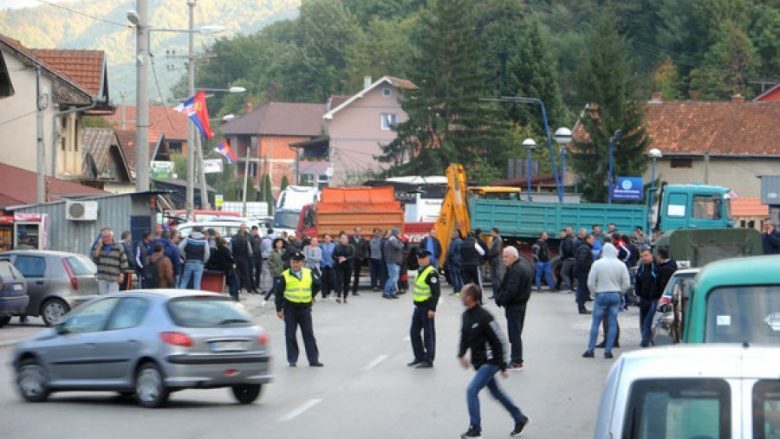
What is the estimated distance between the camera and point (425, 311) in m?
20.5

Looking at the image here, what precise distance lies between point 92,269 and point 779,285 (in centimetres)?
1957

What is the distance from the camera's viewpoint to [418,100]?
87312 millimetres

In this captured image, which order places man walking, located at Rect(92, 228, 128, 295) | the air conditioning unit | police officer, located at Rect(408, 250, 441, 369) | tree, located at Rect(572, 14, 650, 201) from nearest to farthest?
police officer, located at Rect(408, 250, 441, 369) → man walking, located at Rect(92, 228, 128, 295) → the air conditioning unit → tree, located at Rect(572, 14, 650, 201)

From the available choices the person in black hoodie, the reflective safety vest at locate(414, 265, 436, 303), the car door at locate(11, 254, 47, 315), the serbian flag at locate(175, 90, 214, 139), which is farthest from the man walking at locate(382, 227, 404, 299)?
the person in black hoodie

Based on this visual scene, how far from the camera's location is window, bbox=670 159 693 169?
76.0 meters

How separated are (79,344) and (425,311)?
5.76 metres

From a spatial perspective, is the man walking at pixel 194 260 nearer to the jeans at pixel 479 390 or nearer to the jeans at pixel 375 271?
the jeans at pixel 375 271

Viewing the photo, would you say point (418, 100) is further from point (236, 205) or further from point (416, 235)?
point (416, 235)

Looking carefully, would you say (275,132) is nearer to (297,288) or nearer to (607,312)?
(607,312)

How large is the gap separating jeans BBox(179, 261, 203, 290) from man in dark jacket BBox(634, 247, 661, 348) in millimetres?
12948

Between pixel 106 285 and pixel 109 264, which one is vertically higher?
pixel 109 264

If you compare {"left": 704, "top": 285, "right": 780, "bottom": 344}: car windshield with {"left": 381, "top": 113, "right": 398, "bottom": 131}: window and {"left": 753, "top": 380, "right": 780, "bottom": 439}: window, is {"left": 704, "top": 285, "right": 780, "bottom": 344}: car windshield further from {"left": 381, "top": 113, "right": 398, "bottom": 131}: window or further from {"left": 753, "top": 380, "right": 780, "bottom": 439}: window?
{"left": 381, "top": 113, "right": 398, "bottom": 131}: window

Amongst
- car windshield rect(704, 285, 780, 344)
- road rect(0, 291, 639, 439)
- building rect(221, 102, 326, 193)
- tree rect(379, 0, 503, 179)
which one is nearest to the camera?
car windshield rect(704, 285, 780, 344)

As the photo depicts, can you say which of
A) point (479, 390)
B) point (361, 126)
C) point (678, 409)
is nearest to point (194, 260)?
point (479, 390)
